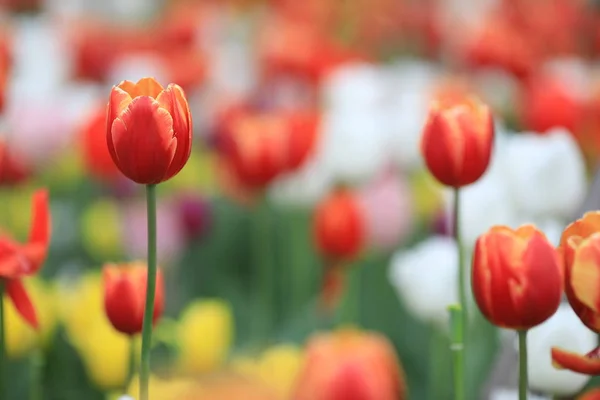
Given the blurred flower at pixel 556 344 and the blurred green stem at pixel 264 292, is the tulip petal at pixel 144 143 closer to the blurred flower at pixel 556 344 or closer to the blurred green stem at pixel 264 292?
the blurred flower at pixel 556 344

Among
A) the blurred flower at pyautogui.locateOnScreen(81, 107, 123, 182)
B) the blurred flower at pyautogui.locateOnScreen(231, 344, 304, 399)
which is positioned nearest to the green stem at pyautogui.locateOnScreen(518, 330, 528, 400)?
the blurred flower at pyautogui.locateOnScreen(231, 344, 304, 399)

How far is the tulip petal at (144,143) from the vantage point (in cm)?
50

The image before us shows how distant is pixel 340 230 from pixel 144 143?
0.61 m

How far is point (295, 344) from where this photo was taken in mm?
1100

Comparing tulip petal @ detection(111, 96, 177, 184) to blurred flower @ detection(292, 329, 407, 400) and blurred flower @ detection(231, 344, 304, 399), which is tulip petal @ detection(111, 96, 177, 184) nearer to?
blurred flower @ detection(292, 329, 407, 400)

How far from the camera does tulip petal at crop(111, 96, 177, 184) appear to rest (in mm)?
500

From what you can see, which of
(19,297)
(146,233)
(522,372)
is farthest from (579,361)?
(146,233)

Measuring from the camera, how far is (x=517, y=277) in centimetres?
52

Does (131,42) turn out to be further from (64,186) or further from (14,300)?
(14,300)

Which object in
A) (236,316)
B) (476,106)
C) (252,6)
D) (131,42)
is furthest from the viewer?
(252,6)

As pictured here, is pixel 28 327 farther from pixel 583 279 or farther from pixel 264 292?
pixel 583 279

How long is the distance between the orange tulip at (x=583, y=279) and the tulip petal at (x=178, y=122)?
0.23 meters

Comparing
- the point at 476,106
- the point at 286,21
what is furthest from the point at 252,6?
the point at 476,106

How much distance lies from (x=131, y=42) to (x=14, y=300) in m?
1.40
